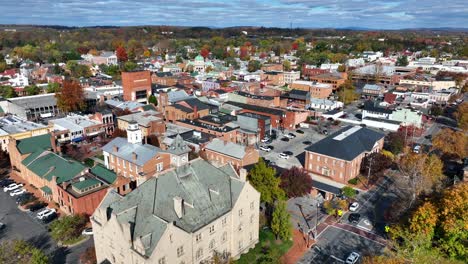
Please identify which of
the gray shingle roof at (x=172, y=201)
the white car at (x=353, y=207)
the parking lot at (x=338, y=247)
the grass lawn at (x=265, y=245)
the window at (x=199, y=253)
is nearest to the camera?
the gray shingle roof at (x=172, y=201)

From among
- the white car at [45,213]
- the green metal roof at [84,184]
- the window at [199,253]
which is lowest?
the white car at [45,213]

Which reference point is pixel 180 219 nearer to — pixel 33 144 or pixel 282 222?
pixel 282 222

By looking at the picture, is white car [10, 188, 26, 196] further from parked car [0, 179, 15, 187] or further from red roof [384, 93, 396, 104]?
red roof [384, 93, 396, 104]

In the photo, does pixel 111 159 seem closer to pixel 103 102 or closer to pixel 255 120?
pixel 255 120

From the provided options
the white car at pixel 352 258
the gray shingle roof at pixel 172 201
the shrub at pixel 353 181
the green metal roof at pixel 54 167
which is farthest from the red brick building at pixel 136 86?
the white car at pixel 352 258

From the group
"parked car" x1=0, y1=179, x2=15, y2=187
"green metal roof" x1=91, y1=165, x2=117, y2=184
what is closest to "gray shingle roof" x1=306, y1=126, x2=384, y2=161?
"green metal roof" x1=91, y1=165, x2=117, y2=184

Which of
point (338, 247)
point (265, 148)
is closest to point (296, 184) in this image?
point (338, 247)

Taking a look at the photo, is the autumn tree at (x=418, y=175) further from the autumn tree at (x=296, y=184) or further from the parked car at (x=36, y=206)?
the parked car at (x=36, y=206)
